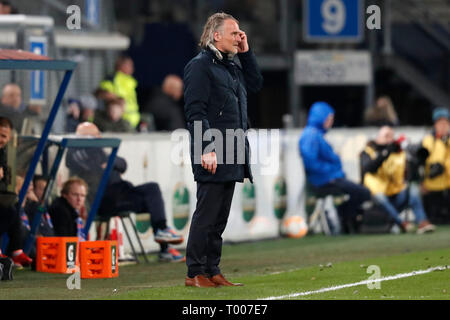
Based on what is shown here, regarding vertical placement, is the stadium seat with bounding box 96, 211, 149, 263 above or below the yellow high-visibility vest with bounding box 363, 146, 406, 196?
above

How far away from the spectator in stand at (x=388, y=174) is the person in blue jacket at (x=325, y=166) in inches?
16.2

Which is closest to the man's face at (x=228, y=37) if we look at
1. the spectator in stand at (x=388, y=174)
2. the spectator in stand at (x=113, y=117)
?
the spectator in stand at (x=113, y=117)

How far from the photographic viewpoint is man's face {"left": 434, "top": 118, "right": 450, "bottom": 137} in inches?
838

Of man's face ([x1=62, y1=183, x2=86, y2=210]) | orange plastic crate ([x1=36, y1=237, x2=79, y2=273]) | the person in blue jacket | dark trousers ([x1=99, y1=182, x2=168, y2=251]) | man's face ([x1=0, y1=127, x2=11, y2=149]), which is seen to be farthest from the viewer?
the person in blue jacket

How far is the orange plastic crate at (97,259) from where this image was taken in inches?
538

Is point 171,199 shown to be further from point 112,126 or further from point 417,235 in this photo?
point 417,235

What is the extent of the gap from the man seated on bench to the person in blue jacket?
172 inches

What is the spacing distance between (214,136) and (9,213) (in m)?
2.70

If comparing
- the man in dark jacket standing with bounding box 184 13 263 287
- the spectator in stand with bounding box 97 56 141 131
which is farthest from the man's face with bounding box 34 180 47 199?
the spectator in stand with bounding box 97 56 141 131

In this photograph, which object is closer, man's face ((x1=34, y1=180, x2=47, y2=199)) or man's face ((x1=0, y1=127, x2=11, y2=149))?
man's face ((x1=0, y1=127, x2=11, y2=149))

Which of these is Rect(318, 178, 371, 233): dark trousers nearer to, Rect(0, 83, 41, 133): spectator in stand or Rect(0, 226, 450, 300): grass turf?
Rect(0, 226, 450, 300): grass turf

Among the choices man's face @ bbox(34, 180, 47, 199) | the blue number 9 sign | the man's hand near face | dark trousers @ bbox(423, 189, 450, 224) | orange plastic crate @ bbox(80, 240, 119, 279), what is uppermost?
the man's hand near face
